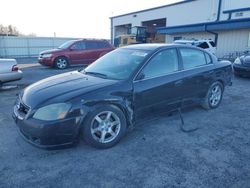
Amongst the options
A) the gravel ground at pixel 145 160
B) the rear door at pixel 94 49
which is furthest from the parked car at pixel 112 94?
the rear door at pixel 94 49

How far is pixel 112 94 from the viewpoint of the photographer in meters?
3.39

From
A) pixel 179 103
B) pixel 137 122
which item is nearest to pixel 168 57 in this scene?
pixel 179 103

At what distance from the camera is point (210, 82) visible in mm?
5012

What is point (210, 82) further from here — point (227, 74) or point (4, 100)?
point (4, 100)

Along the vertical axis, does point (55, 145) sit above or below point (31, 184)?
above

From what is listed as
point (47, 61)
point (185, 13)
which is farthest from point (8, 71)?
point (185, 13)

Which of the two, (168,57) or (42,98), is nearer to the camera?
(42,98)

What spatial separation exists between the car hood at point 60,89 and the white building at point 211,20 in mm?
16892

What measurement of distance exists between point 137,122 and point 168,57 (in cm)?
137

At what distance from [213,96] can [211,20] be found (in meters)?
19.6

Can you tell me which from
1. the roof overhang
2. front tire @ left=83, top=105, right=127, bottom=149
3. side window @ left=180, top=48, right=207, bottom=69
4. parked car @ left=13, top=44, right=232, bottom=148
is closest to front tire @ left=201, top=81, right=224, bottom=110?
parked car @ left=13, top=44, right=232, bottom=148

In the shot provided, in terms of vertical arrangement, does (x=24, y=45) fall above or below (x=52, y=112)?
above

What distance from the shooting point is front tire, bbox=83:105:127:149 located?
324 centimetres

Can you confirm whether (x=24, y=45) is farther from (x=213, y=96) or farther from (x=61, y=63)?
(x=213, y=96)
